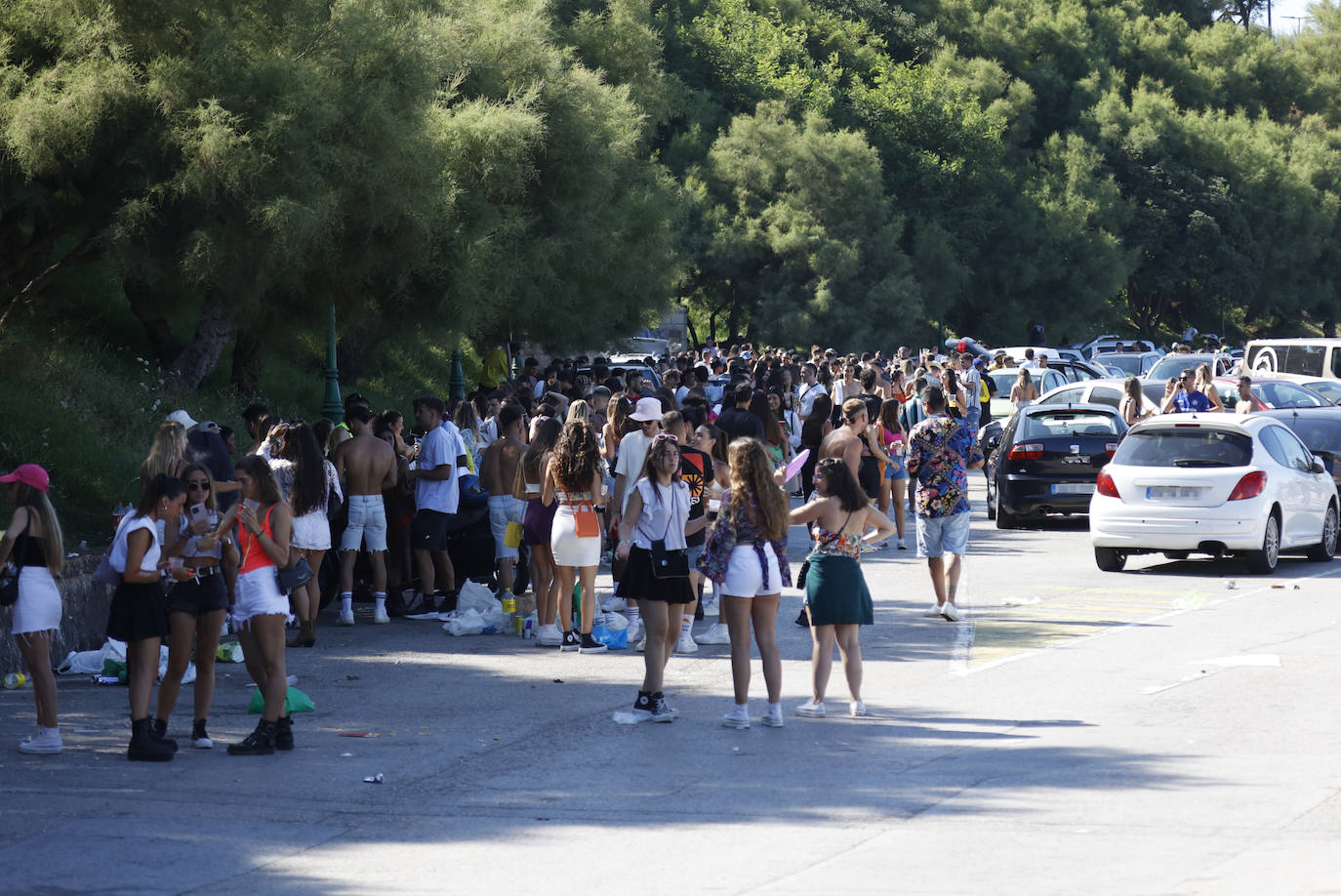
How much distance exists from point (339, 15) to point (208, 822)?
520 inches

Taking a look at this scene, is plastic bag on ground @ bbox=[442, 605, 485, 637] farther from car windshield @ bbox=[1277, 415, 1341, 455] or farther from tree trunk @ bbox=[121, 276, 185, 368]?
car windshield @ bbox=[1277, 415, 1341, 455]

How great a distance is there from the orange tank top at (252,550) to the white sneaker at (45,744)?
136 centimetres

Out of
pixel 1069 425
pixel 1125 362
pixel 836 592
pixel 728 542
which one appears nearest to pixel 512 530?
pixel 728 542

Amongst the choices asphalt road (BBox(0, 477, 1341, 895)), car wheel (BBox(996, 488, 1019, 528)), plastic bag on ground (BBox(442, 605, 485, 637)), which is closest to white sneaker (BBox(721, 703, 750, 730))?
asphalt road (BBox(0, 477, 1341, 895))

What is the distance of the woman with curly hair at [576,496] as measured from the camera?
38.9ft

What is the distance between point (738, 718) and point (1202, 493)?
7991 millimetres

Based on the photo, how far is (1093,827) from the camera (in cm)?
724

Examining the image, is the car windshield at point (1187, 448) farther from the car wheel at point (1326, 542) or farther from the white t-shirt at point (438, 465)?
the white t-shirt at point (438, 465)

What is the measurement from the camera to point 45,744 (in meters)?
9.16

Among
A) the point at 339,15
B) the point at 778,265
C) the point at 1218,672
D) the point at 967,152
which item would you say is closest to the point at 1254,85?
the point at 967,152

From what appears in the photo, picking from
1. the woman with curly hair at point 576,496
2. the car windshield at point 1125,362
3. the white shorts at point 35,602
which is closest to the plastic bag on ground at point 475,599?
the woman with curly hair at point 576,496

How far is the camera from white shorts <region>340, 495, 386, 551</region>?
1385 cm

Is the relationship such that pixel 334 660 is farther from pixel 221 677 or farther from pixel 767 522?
pixel 767 522

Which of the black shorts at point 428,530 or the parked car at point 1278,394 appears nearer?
the black shorts at point 428,530
